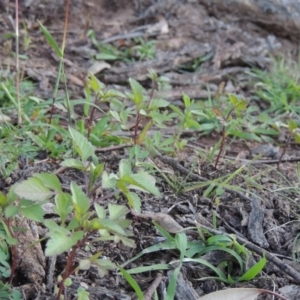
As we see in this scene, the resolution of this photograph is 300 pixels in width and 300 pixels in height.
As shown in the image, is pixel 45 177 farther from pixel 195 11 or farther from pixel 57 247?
pixel 195 11

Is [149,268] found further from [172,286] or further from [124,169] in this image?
[124,169]

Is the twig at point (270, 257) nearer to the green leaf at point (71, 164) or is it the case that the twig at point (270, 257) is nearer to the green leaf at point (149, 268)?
the green leaf at point (149, 268)

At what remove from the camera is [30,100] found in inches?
A: 101

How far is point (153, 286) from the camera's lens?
1.63 metres

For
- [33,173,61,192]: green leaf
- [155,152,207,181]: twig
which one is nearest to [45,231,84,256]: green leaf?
[33,173,61,192]: green leaf

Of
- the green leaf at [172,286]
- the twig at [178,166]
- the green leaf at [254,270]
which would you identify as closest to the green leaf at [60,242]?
the green leaf at [172,286]

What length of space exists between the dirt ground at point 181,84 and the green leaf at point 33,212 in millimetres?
237

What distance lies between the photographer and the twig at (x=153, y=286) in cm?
160

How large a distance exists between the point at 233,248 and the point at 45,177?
2.13 ft

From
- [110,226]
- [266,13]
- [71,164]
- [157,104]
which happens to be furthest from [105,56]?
[110,226]

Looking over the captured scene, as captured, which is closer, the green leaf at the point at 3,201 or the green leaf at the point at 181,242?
the green leaf at the point at 3,201

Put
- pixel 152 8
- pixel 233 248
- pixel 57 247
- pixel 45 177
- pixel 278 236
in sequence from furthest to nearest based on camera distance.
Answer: pixel 152 8 → pixel 278 236 → pixel 233 248 → pixel 45 177 → pixel 57 247

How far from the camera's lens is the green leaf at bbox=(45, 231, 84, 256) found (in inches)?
51.1

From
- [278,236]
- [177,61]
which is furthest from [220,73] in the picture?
[278,236]
